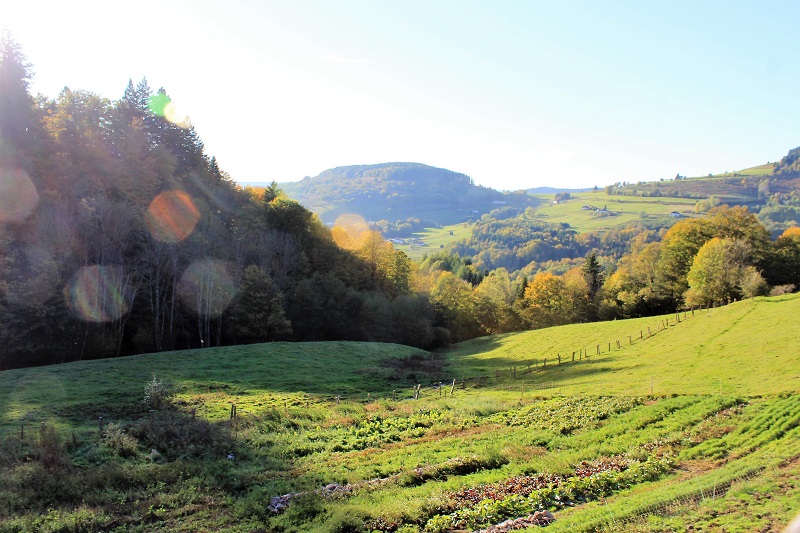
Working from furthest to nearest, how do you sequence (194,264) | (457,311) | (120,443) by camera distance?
(457,311), (194,264), (120,443)

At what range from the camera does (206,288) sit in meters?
60.6

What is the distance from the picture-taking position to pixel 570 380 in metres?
41.9

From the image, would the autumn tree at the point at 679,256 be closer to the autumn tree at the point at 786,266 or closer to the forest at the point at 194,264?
the forest at the point at 194,264

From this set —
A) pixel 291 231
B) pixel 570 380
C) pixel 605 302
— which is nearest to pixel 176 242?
pixel 291 231

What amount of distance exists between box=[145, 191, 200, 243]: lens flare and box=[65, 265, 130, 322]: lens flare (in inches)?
277

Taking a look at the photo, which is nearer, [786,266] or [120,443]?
[120,443]

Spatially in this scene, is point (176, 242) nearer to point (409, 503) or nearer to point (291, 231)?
point (291, 231)

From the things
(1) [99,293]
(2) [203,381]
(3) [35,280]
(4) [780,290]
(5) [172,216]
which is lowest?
(2) [203,381]

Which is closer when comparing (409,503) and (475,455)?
(409,503)

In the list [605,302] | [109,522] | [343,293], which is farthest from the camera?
[605,302]

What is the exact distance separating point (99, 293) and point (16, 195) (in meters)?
13.4

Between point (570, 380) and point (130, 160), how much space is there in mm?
66582

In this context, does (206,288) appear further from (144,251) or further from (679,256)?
(679,256)

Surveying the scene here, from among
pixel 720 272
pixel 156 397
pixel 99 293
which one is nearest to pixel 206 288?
pixel 99 293
